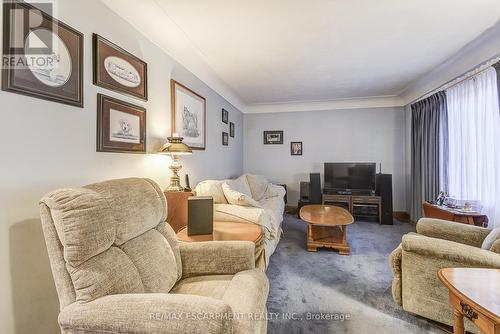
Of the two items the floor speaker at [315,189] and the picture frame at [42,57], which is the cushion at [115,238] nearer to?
the picture frame at [42,57]

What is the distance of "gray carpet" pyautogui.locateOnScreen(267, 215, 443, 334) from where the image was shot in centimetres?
163

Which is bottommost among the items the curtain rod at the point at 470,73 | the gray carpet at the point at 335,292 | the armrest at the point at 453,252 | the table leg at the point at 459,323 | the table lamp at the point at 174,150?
the gray carpet at the point at 335,292

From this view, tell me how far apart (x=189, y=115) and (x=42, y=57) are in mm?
1555

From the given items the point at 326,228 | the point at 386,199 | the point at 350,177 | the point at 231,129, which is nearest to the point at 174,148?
the point at 231,129

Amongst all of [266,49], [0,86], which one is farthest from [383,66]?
[0,86]

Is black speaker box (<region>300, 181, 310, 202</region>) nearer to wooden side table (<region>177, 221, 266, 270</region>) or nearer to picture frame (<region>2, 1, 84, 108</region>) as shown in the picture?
wooden side table (<region>177, 221, 266, 270</region>)

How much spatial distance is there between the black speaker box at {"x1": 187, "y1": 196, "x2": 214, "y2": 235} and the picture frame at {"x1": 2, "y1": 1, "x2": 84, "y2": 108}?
1.00 m

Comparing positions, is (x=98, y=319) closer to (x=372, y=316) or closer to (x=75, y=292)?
(x=75, y=292)

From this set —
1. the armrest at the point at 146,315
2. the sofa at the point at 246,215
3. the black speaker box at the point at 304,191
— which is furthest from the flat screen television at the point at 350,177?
the armrest at the point at 146,315

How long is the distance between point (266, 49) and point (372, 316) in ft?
8.81

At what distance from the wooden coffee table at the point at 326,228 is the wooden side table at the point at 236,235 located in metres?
1.06

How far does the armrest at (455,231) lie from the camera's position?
1885mm

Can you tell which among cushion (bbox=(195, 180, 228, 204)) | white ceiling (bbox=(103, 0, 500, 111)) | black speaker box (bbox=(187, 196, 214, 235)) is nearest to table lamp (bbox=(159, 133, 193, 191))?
black speaker box (bbox=(187, 196, 214, 235))

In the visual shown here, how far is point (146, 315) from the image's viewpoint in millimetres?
833
